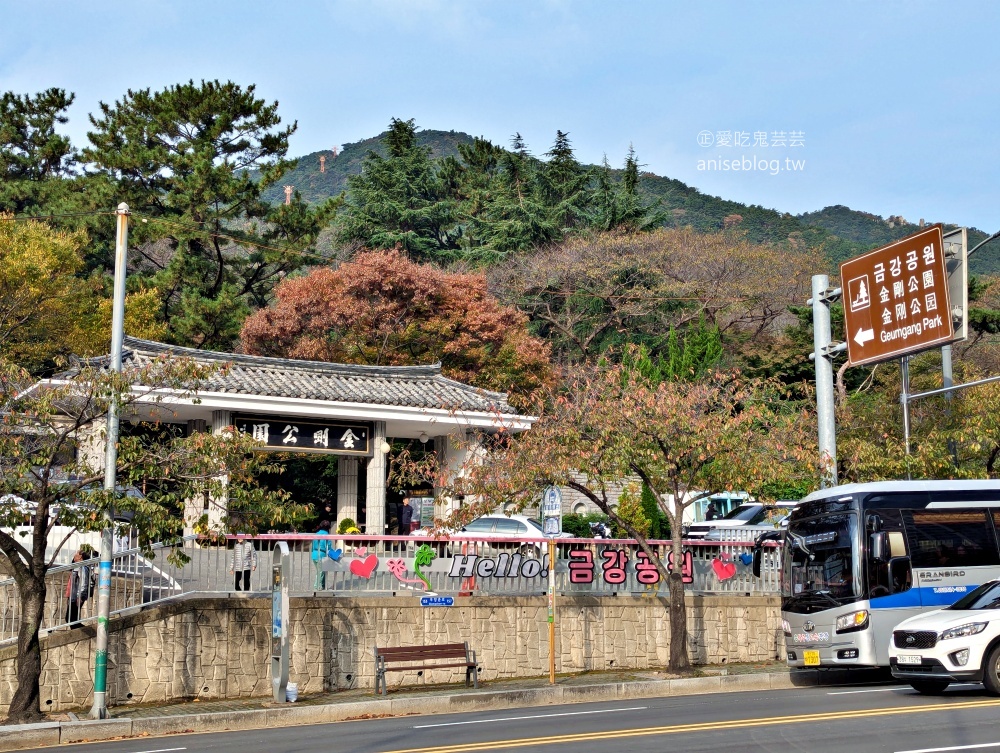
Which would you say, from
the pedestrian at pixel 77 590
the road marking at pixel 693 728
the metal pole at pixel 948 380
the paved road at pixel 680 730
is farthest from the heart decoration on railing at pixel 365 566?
the metal pole at pixel 948 380

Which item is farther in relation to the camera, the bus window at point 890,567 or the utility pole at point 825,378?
the utility pole at point 825,378

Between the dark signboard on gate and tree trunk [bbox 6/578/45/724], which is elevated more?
the dark signboard on gate

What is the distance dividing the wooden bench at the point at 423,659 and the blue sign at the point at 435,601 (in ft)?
2.76

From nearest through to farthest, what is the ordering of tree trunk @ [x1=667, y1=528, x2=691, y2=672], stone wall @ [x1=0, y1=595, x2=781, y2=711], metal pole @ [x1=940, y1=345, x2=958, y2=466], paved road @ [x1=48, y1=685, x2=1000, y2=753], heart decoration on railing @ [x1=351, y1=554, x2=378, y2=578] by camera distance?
paved road @ [x1=48, y1=685, x2=1000, y2=753], stone wall @ [x1=0, y1=595, x2=781, y2=711], heart decoration on railing @ [x1=351, y1=554, x2=378, y2=578], tree trunk @ [x1=667, y1=528, x2=691, y2=672], metal pole @ [x1=940, y1=345, x2=958, y2=466]

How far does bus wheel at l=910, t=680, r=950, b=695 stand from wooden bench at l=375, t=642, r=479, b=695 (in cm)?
702

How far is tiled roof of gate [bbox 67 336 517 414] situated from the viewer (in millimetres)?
27016

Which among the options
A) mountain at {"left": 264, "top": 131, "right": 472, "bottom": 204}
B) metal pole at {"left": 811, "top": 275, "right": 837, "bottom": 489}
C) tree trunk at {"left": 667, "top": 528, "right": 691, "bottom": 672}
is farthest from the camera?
mountain at {"left": 264, "top": 131, "right": 472, "bottom": 204}

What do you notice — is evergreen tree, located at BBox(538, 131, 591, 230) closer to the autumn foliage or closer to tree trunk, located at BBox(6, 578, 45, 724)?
the autumn foliage

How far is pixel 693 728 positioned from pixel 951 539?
7.52 meters

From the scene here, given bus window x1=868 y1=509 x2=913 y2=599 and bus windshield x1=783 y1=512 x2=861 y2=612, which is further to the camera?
bus windshield x1=783 y1=512 x2=861 y2=612

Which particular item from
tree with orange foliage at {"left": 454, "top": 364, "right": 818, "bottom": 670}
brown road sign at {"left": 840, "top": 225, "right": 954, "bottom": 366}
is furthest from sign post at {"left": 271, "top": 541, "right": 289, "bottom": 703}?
brown road sign at {"left": 840, "top": 225, "right": 954, "bottom": 366}

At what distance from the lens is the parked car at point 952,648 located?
14.0 m

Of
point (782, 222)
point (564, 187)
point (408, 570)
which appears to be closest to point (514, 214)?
point (564, 187)

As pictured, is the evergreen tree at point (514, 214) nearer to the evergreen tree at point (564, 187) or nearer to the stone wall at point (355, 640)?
the evergreen tree at point (564, 187)
